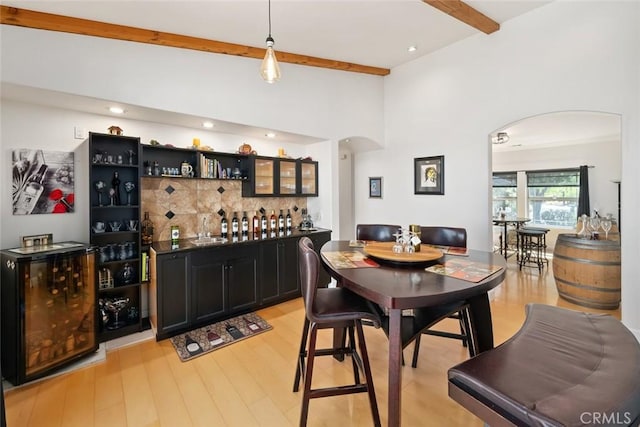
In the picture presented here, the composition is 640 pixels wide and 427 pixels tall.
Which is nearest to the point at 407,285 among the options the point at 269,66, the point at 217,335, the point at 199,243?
the point at 269,66

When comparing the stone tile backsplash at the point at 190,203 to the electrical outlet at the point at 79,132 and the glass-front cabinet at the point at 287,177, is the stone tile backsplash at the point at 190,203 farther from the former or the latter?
the electrical outlet at the point at 79,132

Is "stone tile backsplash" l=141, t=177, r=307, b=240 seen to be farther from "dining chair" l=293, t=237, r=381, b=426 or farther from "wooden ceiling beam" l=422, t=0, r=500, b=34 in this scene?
"wooden ceiling beam" l=422, t=0, r=500, b=34

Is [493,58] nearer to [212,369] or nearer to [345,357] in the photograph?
[345,357]

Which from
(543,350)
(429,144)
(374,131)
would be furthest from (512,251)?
(543,350)

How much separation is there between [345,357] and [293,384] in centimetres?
55

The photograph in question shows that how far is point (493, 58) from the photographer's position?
3506 mm

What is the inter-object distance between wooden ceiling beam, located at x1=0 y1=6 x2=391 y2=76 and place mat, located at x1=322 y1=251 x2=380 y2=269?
2.57 metres

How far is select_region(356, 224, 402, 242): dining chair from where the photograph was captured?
2.84m

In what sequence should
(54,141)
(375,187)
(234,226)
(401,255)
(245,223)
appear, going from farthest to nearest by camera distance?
1. (375,187)
2. (245,223)
3. (234,226)
4. (54,141)
5. (401,255)

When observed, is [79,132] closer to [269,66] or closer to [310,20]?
[269,66]

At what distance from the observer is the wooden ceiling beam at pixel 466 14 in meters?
2.77

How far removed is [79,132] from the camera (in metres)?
2.74

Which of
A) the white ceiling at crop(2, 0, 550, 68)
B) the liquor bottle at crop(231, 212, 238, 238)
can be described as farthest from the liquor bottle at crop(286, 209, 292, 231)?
the white ceiling at crop(2, 0, 550, 68)

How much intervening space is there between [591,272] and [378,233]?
2.72m
